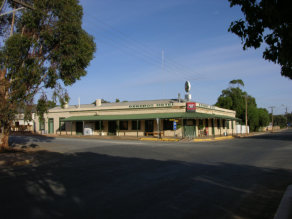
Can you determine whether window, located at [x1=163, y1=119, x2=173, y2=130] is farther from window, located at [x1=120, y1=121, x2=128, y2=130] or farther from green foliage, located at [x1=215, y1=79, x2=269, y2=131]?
green foliage, located at [x1=215, y1=79, x2=269, y2=131]

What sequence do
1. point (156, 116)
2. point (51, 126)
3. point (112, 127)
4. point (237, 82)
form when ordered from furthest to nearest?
point (237, 82) < point (51, 126) < point (112, 127) < point (156, 116)

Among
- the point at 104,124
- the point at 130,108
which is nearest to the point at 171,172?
the point at 130,108

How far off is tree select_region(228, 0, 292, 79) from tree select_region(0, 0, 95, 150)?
12.4 meters

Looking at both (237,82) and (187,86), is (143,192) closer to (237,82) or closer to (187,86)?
(187,86)

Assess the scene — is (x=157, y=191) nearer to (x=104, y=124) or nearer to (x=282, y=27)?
(x=282, y=27)

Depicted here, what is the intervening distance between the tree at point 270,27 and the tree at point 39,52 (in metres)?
12.4

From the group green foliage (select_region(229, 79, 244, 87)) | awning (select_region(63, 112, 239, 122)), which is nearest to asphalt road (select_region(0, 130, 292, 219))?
awning (select_region(63, 112, 239, 122))

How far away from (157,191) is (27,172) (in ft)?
19.4

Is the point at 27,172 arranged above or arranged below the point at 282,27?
below

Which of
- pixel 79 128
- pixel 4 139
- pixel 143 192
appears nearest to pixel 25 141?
pixel 4 139

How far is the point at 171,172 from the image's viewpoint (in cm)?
1018

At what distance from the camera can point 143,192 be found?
7121 mm

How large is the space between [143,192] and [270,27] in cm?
492

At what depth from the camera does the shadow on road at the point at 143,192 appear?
5582 millimetres
